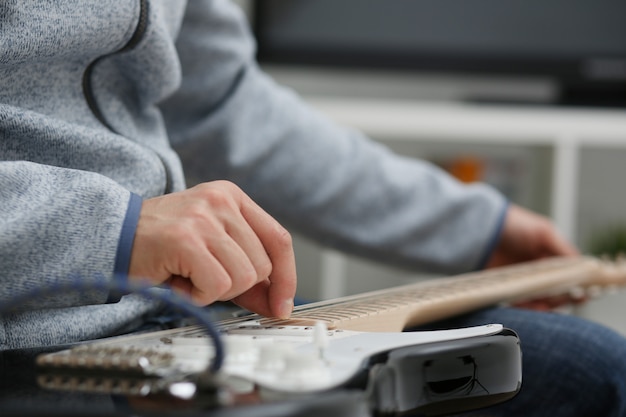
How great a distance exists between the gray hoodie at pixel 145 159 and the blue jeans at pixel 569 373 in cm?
32

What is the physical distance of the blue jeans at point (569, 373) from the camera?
0.64 m

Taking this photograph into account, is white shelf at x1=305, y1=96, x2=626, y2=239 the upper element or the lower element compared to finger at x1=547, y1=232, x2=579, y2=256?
upper

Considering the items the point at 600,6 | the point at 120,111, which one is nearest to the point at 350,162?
the point at 120,111

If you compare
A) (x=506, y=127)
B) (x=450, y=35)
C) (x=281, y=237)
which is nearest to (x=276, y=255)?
(x=281, y=237)

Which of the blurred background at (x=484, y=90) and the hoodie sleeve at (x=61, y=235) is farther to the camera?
the blurred background at (x=484, y=90)

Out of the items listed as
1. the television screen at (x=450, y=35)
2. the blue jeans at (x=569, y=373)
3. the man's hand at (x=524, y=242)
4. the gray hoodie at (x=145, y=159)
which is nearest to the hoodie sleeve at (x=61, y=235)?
the gray hoodie at (x=145, y=159)

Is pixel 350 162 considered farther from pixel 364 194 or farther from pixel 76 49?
pixel 76 49

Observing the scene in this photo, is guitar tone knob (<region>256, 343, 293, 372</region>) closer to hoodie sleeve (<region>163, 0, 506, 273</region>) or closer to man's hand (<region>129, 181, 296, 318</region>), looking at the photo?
man's hand (<region>129, 181, 296, 318</region>)

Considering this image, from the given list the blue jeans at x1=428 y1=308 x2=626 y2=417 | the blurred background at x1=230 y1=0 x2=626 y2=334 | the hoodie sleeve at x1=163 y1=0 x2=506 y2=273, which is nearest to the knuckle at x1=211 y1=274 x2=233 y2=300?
the blue jeans at x1=428 y1=308 x2=626 y2=417

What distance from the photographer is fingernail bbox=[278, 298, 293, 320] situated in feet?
1.68

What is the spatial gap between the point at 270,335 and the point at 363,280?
1336 millimetres

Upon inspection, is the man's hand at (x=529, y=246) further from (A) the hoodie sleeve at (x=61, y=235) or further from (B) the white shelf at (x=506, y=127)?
(A) the hoodie sleeve at (x=61, y=235)

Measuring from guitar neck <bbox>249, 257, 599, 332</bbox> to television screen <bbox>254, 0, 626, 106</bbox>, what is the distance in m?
0.78

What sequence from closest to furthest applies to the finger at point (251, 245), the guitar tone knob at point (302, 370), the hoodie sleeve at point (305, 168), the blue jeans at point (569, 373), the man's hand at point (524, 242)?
1. the guitar tone knob at point (302, 370)
2. the finger at point (251, 245)
3. the blue jeans at point (569, 373)
4. the hoodie sleeve at point (305, 168)
5. the man's hand at point (524, 242)
